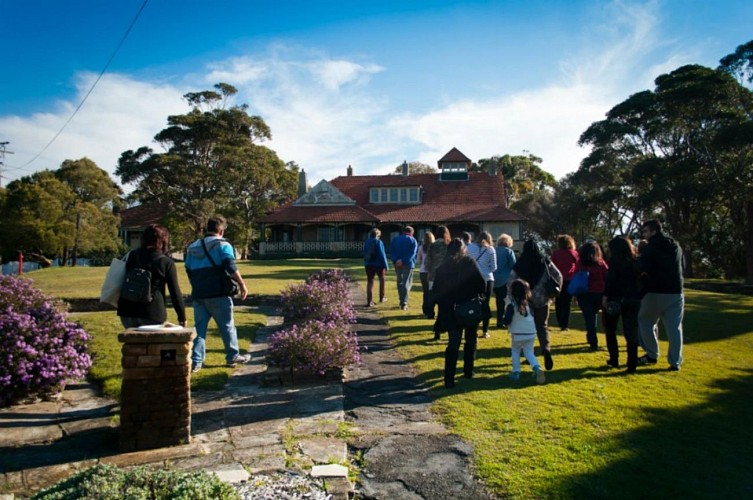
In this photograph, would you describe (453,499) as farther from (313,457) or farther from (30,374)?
(30,374)

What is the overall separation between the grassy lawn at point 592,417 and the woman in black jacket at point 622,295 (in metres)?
0.43

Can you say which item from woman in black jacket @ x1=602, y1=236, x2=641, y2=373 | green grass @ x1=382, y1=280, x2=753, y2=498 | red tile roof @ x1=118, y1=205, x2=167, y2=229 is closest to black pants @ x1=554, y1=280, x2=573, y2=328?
green grass @ x1=382, y1=280, x2=753, y2=498

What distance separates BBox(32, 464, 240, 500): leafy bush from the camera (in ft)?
7.98

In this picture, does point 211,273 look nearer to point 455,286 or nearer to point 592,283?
point 455,286

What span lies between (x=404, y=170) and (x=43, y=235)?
85.5ft

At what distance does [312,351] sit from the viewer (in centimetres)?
581

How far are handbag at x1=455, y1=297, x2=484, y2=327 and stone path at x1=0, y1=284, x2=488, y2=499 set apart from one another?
34.6 inches

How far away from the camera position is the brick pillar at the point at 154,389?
3859mm

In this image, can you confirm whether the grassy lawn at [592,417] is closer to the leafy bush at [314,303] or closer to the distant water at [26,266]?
the leafy bush at [314,303]

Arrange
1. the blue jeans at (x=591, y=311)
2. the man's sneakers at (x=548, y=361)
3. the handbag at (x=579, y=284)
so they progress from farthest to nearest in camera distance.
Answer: the handbag at (x=579, y=284) < the blue jeans at (x=591, y=311) < the man's sneakers at (x=548, y=361)

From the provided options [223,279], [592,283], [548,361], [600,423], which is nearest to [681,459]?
Answer: [600,423]

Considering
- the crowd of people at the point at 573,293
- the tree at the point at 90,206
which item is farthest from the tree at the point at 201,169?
the crowd of people at the point at 573,293

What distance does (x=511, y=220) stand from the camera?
3456cm

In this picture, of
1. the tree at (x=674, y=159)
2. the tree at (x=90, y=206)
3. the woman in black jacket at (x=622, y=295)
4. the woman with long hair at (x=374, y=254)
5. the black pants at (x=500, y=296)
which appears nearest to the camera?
the woman in black jacket at (x=622, y=295)
